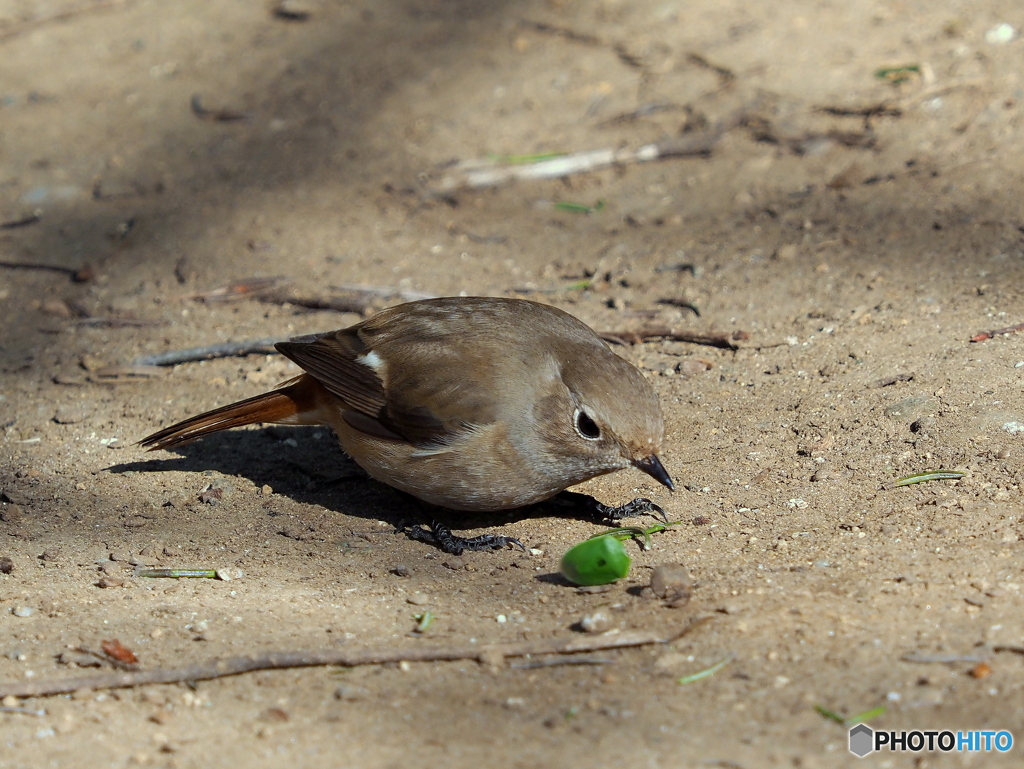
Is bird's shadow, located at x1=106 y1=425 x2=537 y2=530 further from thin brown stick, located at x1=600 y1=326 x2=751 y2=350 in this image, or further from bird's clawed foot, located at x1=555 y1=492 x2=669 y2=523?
thin brown stick, located at x1=600 y1=326 x2=751 y2=350

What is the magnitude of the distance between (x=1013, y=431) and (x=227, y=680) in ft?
9.98

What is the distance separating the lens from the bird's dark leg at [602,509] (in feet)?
13.8

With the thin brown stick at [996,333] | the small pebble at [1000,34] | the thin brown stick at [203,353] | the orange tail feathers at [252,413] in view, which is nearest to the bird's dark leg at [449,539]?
the orange tail feathers at [252,413]

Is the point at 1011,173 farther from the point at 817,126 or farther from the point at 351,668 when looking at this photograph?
the point at 351,668

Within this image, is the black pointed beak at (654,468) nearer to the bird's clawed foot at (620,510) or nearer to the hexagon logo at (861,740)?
the bird's clawed foot at (620,510)

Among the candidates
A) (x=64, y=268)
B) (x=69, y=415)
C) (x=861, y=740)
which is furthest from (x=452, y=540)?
(x=64, y=268)

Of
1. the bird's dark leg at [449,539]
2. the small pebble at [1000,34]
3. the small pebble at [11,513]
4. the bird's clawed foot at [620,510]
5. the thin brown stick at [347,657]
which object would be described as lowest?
the small pebble at [11,513]

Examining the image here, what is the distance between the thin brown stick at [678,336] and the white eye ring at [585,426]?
152 centimetres

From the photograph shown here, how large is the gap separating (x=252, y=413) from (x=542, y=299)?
198 cm

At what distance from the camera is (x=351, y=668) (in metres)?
3.21

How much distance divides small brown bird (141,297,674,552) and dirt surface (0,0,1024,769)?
27cm

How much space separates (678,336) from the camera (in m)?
5.38

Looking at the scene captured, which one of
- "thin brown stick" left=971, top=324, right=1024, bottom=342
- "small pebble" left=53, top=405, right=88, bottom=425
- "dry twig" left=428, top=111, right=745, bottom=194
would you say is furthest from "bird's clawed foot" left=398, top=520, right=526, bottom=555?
"dry twig" left=428, top=111, right=745, bottom=194

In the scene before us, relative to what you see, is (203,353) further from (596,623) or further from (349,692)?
(596,623)
